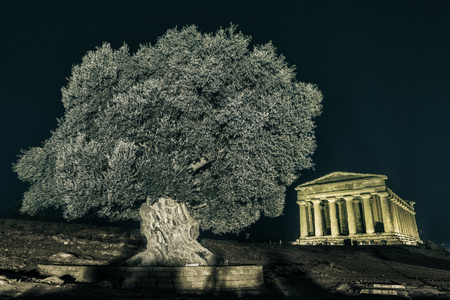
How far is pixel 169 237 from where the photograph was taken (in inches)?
618

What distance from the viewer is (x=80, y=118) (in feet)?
56.0

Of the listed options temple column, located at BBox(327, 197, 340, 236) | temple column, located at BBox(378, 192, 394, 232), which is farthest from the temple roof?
temple column, located at BBox(378, 192, 394, 232)

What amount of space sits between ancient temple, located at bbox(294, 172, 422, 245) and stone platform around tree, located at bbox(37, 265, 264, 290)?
42.5m

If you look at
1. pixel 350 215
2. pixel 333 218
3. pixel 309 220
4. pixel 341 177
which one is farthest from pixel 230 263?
pixel 309 220

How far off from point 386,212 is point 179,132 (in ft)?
162

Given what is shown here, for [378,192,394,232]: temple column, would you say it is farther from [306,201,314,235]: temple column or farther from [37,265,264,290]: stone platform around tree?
[37,265,264,290]: stone platform around tree

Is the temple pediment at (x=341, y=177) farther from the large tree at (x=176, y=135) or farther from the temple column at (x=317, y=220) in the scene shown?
the large tree at (x=176, y=135)

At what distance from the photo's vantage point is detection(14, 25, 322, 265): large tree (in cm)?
1466

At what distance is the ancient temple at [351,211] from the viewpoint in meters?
53.7

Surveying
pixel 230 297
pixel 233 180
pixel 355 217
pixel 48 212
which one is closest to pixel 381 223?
pixel 355 217

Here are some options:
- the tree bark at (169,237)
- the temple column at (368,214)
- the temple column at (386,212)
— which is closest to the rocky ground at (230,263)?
the tree bark at (169,237)

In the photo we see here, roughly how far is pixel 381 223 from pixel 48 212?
57.6 m

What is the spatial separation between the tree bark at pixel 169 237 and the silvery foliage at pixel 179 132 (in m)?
1.02

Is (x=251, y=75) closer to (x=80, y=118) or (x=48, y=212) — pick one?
(x=80, y=118)
